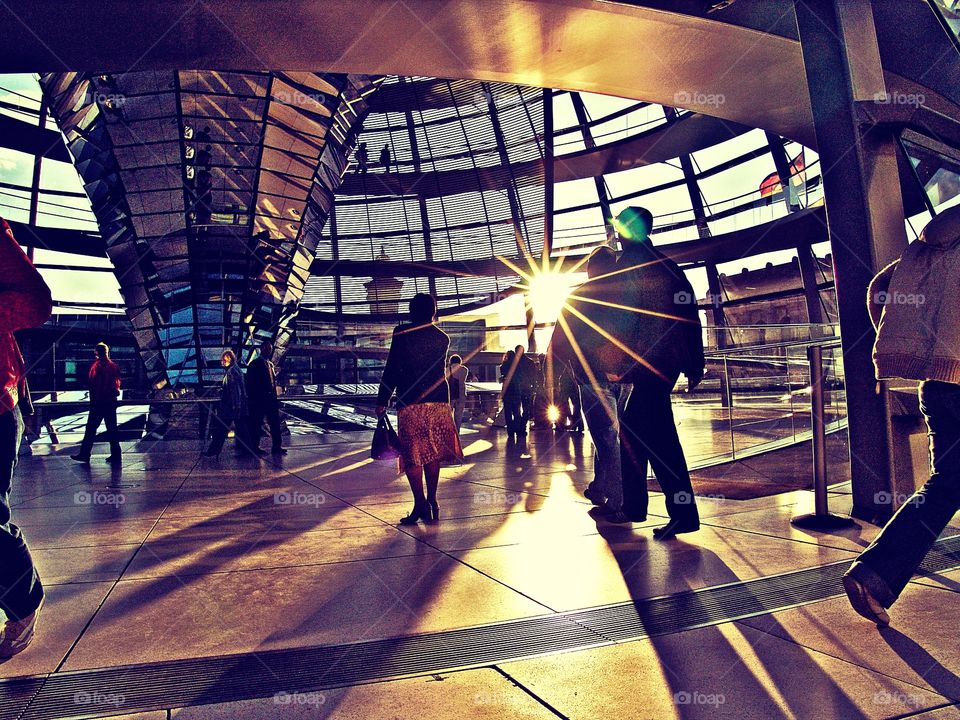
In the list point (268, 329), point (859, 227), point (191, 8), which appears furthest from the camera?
point (268, 329)

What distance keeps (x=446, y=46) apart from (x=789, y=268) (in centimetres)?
2489

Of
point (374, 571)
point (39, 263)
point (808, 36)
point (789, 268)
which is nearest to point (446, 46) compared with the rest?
point (808, 36)

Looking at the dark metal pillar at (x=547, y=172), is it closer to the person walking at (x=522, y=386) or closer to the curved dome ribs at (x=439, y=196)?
the curved dome ribs at (x=439, y=196)

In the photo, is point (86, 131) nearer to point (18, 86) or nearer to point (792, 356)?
point (18, 86)

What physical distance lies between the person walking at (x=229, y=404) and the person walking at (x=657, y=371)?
24.7ft

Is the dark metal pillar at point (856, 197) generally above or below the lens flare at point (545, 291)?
below

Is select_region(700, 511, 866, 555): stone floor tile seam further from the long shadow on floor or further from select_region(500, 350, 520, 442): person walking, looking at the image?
select_region(500, 350, 520, 442): person walking

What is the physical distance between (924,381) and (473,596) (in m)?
2.00

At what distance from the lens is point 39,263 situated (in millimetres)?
29219

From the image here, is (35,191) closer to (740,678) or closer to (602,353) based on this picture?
(602,353)

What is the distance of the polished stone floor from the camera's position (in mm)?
1966

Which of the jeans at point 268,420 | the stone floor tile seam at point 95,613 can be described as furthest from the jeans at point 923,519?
the jeans at point 268,420

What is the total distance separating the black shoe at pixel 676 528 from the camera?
4008 mm

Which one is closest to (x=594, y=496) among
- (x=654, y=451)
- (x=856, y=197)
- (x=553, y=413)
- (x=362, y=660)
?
(x=654, y=451)
